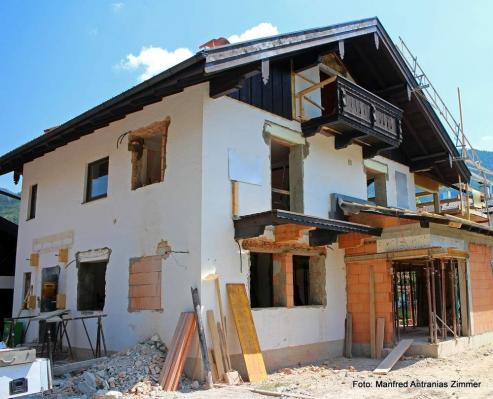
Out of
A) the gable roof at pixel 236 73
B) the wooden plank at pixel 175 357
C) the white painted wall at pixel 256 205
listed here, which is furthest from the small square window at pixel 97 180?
the wooden plank at pixel 175 357

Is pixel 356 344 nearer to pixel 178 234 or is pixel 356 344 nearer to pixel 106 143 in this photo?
pixel 178 234

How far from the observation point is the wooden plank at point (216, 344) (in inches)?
364

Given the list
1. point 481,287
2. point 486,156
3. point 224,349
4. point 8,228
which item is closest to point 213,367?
point 224,349

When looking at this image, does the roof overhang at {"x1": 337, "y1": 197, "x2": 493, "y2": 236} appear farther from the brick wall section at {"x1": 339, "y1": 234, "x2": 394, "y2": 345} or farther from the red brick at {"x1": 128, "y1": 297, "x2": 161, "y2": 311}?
the red brick at {"x1": 128, "y1": 297, "x2": 161, "y2": 311}

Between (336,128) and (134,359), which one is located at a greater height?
(336,128)

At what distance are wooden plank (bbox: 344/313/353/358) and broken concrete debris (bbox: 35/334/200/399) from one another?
4743 millimetres

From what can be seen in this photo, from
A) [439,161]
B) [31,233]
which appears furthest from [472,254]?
[31,233]

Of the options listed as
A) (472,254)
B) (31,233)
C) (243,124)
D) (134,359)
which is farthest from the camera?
(31,233)

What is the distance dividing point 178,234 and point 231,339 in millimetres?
2343

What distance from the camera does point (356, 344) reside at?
41.1 ft

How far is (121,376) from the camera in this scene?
354 inches

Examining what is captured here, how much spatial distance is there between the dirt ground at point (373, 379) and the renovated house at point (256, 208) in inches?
25.4

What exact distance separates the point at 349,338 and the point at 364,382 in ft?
11.3

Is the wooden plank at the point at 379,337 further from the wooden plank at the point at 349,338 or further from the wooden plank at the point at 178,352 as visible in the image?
the wooden plank at the point at 178,352
